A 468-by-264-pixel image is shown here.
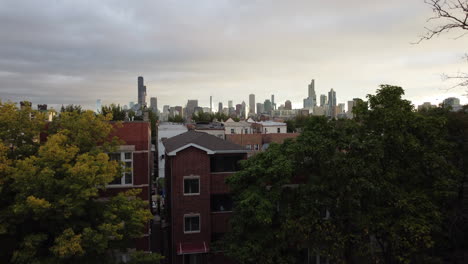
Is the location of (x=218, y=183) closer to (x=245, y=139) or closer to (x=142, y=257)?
(x=142, y=257)

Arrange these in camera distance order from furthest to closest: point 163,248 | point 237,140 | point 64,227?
point 237,140
point 163,248
point 64,227

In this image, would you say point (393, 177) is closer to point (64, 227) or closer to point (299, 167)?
point (299, 167)

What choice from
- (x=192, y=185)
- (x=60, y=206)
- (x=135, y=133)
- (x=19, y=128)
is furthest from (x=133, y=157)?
(x=60, y=206)

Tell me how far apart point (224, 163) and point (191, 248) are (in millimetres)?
5852

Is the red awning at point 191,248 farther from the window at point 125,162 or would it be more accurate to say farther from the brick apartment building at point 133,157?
the window at point 125,162

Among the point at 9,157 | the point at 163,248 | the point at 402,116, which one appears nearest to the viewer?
the point at 9,157

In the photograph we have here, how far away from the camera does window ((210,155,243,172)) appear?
24188 millimetres

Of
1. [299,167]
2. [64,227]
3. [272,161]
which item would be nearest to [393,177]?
[299,167]

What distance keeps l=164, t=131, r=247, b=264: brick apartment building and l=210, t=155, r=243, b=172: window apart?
67 millimetres

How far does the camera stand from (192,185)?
920 inches

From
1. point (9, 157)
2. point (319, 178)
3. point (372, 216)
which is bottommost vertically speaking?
point (372, 216)

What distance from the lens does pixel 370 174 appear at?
17266 mm

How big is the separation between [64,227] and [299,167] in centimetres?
1143

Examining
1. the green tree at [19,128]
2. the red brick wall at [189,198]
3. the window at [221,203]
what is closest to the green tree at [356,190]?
the red brick wall at [189,198]
